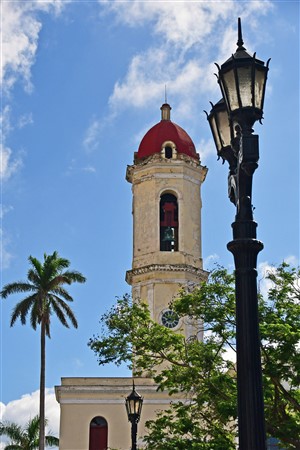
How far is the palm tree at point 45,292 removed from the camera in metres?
33.5

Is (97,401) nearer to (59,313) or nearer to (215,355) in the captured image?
(59,313)

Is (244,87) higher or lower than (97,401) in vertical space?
lower

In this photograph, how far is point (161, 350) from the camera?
20.5m

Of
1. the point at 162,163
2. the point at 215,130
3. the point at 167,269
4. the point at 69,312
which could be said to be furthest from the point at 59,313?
the point at 215,130

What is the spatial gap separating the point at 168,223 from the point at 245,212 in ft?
95.2

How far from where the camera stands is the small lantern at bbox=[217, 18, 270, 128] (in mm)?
6281

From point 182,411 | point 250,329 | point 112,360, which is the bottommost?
point 250,329

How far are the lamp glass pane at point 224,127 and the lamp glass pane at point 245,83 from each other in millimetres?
546

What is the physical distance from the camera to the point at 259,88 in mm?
6305

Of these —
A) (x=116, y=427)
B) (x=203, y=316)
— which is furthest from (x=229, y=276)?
(x=116, y=427)

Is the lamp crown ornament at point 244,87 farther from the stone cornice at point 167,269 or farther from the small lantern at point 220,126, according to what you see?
the stone cornice at point 167,269

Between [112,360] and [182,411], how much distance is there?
7.21 ft

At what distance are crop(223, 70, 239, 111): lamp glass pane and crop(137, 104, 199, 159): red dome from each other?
2985 centimetres

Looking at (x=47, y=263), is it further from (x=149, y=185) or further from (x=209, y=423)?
(x=209, y=423)
